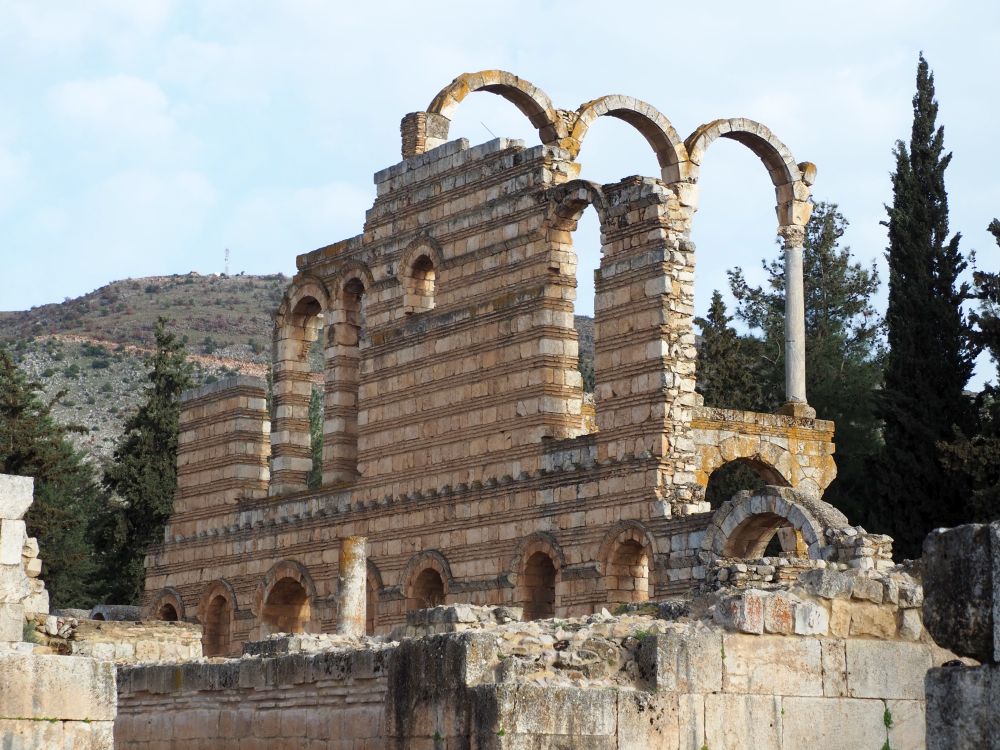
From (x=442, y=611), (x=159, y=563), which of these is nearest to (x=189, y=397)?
(x=159, y=563)

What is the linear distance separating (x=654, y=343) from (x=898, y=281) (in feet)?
26.4

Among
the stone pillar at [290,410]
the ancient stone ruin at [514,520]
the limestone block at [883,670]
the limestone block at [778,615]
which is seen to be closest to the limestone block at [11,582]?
the ancient stone ruin at [514,520]

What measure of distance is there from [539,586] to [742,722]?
37.8ft

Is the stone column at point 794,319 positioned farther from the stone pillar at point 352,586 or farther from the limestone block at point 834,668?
the limestone block at point 834,668

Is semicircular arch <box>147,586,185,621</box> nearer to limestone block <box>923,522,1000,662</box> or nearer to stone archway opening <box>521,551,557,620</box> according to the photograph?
stone archway opening <box>521,551,557,620</box>

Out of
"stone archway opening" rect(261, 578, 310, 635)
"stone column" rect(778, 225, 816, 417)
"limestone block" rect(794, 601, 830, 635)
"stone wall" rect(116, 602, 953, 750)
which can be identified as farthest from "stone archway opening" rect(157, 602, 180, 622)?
"limestone block" rect(794, 601, 830, 635)

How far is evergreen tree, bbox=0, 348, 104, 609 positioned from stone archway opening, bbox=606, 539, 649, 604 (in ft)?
58.9

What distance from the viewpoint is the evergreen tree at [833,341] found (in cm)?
3447

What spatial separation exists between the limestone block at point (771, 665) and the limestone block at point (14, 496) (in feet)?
17.2

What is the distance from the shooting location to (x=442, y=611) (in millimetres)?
17500

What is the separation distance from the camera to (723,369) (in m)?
35.2

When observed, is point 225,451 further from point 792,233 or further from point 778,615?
point 778,615

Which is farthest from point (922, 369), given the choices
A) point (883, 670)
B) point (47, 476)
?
point (47, 476)

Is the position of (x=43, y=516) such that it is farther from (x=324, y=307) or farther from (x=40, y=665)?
(x=40, y=665)
